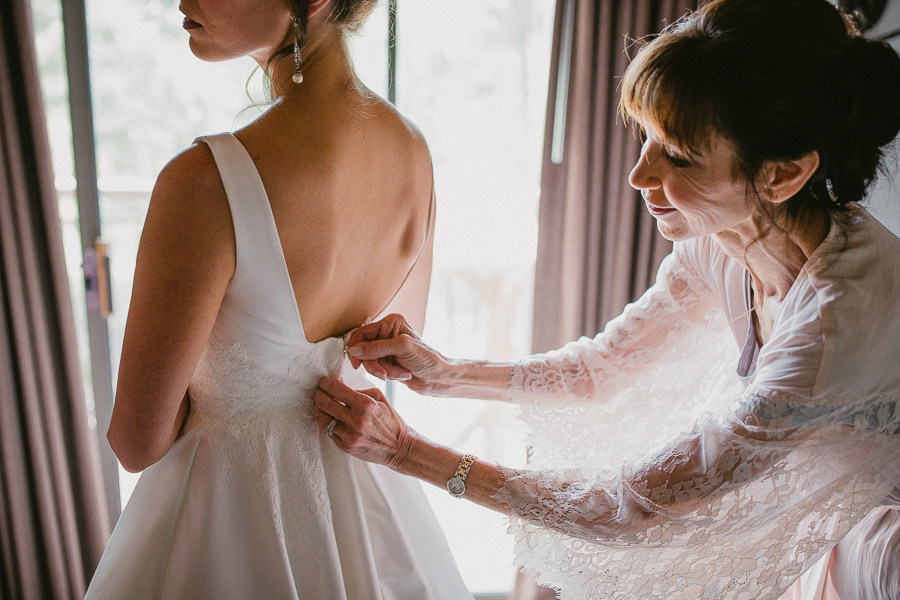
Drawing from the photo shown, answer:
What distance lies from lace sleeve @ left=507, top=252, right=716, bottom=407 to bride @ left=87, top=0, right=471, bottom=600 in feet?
1.34

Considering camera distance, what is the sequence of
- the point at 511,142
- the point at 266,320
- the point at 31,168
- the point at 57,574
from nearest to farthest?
the point at 266,320 → the point at 31,168 → the point at 57,574 → the point at 511,142

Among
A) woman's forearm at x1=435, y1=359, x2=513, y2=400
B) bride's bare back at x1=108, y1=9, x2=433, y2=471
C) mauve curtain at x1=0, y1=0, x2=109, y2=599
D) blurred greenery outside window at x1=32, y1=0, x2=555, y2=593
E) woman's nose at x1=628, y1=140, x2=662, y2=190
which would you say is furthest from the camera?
blurred greenery outside window at x1=32, y1=0, x2=555, y2=593

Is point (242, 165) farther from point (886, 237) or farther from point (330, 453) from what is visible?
point (886, 237)

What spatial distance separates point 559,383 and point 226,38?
34.9 inches

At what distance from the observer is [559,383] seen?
49.2 inches

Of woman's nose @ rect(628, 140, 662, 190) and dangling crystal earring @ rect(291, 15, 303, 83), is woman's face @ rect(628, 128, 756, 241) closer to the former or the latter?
woman's nose @ rect(628, 140, 662, 190)

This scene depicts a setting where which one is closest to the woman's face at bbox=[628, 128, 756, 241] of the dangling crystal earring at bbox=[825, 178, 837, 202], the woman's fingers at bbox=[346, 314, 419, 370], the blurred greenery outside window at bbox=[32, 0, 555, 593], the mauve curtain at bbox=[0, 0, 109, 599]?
the dangling crystal earring at bbox=[825, 178, 837, 202]

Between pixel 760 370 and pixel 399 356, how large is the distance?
0.58 meters

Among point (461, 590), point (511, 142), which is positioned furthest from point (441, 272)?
point (461, 590)

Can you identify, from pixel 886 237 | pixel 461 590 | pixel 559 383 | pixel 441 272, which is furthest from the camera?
pixel 441 272

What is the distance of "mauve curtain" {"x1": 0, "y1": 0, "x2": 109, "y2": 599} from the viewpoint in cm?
166

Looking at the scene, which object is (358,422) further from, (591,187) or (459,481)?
(591,187)

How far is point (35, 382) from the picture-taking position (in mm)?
1789

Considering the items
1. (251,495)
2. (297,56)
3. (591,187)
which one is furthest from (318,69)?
(591,187)
